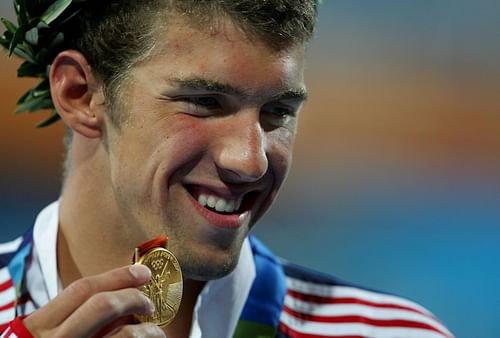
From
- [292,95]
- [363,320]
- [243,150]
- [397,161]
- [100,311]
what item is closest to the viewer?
[100,311]

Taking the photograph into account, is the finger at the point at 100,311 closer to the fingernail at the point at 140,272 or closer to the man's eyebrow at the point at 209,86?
the fingernail at the point at 140,272

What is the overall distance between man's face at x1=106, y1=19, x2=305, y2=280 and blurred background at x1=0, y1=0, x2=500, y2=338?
2351 millimetres

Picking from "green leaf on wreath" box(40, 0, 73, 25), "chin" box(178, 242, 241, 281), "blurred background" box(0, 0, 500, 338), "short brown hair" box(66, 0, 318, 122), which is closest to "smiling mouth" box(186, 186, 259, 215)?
"chin" box(178, 242, 241, 281)

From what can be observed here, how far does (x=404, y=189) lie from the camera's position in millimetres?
5000

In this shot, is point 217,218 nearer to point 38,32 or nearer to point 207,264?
point 207,264

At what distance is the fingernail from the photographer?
7.00 ft

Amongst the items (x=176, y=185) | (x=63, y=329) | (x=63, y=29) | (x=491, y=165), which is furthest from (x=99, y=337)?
(x=491, y=165)

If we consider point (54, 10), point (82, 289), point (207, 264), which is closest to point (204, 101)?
point (207, 264)

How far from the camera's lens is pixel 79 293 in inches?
83.9

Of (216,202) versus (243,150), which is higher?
(243,150)

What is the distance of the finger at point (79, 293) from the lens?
2.12 meters

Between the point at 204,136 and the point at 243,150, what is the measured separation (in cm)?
13

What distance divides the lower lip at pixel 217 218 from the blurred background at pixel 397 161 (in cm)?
241

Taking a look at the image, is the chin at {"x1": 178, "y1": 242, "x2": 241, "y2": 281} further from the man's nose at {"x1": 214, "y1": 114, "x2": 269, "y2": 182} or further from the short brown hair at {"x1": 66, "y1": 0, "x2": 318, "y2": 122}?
the short brown hair at {"x1": 66, "y1": 0, "x2": 318, "y2": 122}
